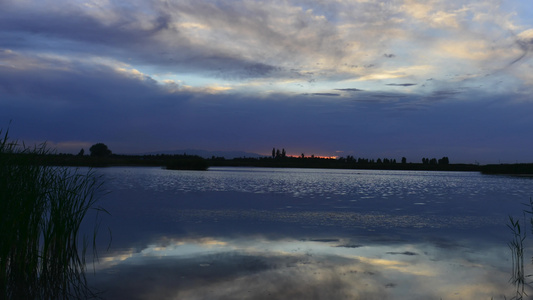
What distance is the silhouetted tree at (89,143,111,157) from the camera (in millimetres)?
115562

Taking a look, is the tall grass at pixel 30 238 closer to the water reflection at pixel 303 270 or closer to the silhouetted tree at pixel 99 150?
the water reflection at pixel 303 270

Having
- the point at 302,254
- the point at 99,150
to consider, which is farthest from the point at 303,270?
the point at 99,150

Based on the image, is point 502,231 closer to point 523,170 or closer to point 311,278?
point 311,278

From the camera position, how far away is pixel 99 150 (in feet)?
381

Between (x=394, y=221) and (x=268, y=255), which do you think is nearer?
(x=268, y=255)

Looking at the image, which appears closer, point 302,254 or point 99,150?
point 302,254

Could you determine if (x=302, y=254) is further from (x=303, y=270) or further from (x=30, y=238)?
(x=30, y=238)

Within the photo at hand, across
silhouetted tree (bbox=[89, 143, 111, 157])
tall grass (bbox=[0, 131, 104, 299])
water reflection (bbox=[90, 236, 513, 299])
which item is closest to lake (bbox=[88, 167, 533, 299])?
water reflection (bbox=[90, 236, 513, 299])

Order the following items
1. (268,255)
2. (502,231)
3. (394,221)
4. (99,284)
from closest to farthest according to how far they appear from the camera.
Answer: (99,284)
(268,255)
(502,231)
(394,221)

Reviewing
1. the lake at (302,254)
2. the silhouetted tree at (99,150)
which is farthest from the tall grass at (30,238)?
the silhouetted tree at (99,150)

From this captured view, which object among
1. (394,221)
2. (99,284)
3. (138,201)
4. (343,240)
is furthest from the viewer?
(138,201)

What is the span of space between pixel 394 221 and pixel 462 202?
10.8 m

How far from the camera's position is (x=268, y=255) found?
33.1 ft

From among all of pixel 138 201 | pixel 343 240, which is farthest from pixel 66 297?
pixel 138 201
